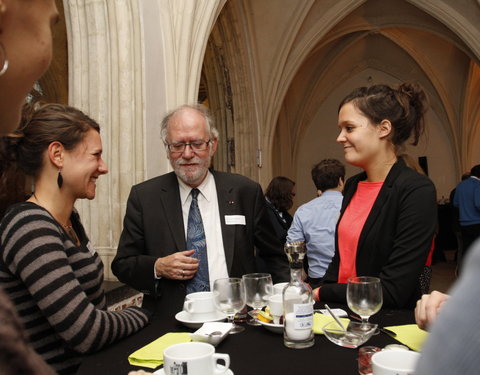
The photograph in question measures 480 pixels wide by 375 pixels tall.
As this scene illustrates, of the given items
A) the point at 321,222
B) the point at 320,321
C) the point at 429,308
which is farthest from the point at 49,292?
the point at 321,222

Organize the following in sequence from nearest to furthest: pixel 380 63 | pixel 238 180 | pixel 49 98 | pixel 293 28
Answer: pixel 238 180, pixel 293 28, pixel 49 98, pixel 380 63

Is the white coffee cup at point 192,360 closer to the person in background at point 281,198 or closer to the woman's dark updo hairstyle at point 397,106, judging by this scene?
the woman's dark updo hairstyle at point 397,106

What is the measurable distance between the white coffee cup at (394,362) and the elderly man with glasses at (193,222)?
1345 millimetres

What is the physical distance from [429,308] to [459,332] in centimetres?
112

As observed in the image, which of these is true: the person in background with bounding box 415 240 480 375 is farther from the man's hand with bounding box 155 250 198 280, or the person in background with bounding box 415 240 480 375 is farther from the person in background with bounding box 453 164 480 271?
the person in background with bounding box 453 164 480 271

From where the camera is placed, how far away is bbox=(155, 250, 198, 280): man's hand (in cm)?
215

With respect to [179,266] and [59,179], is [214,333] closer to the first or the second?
[179,266]

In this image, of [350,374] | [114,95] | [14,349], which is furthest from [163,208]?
[114,95]

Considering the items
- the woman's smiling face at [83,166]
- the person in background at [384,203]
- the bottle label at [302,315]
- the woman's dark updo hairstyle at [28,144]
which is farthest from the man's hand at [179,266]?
the bottle label at [302,315]

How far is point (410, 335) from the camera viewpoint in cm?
152

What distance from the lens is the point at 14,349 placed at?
1.54ft

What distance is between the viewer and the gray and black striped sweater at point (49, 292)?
149 centimetres

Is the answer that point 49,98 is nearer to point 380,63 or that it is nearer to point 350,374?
point 380,63

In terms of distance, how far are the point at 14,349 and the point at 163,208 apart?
6.69 ft
